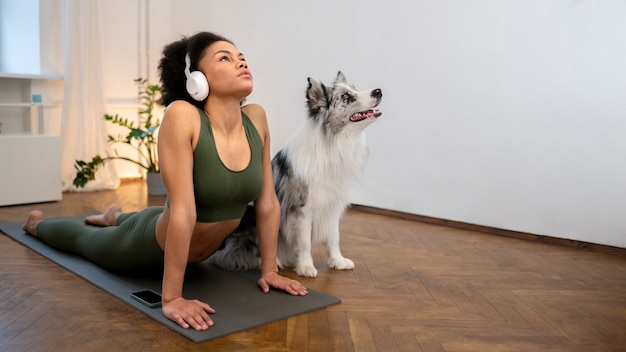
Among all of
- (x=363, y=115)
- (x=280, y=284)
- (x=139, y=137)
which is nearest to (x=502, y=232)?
(x=363, y=115)

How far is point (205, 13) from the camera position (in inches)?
251

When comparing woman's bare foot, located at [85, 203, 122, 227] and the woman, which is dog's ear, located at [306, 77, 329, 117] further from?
woman's bare foot, located at [85, 203, 122, 227]

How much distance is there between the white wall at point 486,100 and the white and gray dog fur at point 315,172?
1522 millimetres

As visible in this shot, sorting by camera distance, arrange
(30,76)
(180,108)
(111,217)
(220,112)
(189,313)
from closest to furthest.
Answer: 1. (189,313)
2. (180,108)
3. (220,112)
4. (111,217)
5. (30,76)

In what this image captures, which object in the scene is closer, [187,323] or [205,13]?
[187,323]

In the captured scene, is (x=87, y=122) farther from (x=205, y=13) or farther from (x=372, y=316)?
(x=372, y=316)

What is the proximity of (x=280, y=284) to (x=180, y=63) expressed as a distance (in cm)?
105

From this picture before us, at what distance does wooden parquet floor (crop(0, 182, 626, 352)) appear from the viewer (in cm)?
228

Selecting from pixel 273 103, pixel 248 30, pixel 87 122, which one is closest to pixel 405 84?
pixel 273 103

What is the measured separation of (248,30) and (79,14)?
60.0 inches

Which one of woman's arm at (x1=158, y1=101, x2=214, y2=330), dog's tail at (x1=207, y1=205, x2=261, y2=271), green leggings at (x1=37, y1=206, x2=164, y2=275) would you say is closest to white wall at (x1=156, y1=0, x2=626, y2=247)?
dog's tail at (x1=207, y1=205, x2=261, y2=271)

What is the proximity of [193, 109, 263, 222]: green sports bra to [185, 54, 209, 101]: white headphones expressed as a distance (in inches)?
2.9

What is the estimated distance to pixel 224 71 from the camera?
261 centimetres

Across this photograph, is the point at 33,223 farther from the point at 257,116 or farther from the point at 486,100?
the point at 486,100
